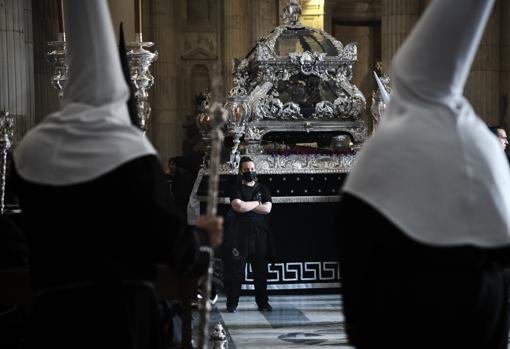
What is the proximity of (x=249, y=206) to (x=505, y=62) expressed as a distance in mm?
13660

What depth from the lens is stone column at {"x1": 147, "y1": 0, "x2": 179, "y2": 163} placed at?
31.9 m

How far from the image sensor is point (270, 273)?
13000 millimetres

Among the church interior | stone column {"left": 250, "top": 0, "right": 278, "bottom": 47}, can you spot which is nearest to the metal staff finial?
the church interior

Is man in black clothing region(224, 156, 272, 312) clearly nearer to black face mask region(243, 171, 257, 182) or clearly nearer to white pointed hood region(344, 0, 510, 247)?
black face mask region(243, 171, 257, 182)

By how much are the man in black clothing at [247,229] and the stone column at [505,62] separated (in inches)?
495

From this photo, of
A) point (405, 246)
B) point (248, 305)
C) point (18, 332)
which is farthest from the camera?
point (248, 305)

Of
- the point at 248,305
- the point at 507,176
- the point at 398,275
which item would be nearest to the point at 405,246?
the point at 398,275

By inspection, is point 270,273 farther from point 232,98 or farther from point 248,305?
point 232,98

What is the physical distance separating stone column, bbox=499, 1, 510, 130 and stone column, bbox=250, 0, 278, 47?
26.9ft

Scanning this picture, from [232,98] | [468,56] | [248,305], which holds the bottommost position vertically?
[248,305]

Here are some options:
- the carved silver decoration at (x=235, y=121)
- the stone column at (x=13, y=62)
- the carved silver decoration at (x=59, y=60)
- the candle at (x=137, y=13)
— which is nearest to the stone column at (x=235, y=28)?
the stone column at (x=13, y=62)

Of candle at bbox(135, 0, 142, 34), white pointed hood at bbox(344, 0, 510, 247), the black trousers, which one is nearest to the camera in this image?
white pointed hood at bbox(344, 0, 510, 247)

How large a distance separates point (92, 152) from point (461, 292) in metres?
1.55

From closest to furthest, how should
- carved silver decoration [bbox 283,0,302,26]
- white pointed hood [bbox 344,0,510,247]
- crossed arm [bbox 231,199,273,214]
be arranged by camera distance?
white pointed hood [bbox 344,0,510,247] < crossed arm [bbox 231,199,273,214] < carved silver decoration [bbox 283,0,302,26]
